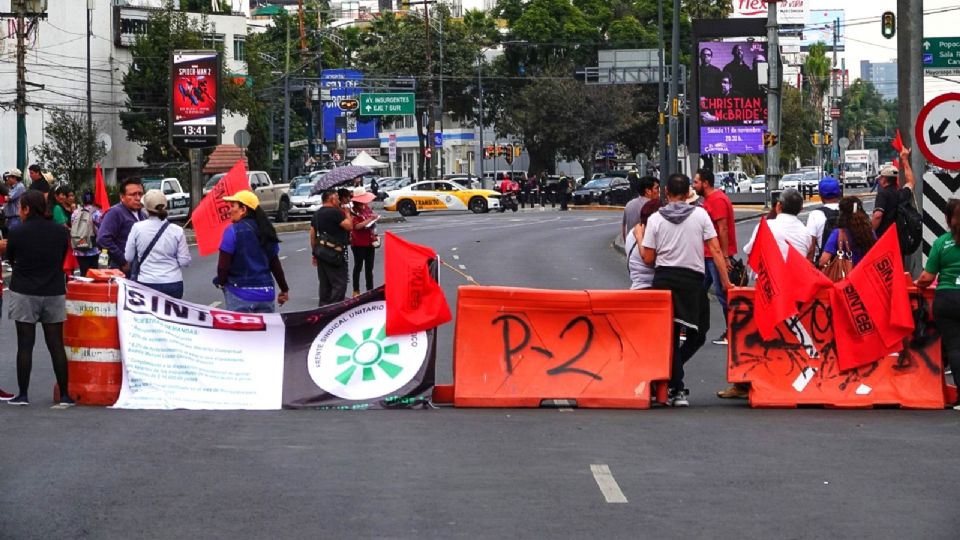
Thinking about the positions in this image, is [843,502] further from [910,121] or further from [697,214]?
[910,121]

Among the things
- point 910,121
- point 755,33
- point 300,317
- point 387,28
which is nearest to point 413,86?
point 387,28

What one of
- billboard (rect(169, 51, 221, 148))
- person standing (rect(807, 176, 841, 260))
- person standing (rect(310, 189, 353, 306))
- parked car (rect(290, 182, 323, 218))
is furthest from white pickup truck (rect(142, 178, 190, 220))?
person standing (rect(807, 176, 841, 260))

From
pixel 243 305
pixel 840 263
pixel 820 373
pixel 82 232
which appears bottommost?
pixel 820 373

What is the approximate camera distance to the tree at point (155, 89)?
70.4m

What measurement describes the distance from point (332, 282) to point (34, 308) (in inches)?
280

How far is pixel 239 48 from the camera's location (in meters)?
85.8

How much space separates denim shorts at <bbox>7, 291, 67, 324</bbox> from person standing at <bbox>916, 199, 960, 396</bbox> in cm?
662

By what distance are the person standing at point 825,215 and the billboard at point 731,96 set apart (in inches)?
1032

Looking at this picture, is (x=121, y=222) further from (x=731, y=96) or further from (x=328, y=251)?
(x=731, y=96)

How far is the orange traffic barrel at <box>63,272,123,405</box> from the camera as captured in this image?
11789 mm

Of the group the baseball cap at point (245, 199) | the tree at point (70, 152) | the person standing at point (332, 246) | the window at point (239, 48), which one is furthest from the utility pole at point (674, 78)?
the window at point (239, 48)

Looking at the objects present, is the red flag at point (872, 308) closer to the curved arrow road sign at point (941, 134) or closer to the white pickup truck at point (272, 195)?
the curved arrow road sign at point (941, 134)

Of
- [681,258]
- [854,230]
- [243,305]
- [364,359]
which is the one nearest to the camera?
[681,258]

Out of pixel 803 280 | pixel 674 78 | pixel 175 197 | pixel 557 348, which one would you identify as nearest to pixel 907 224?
pixel 803 280
